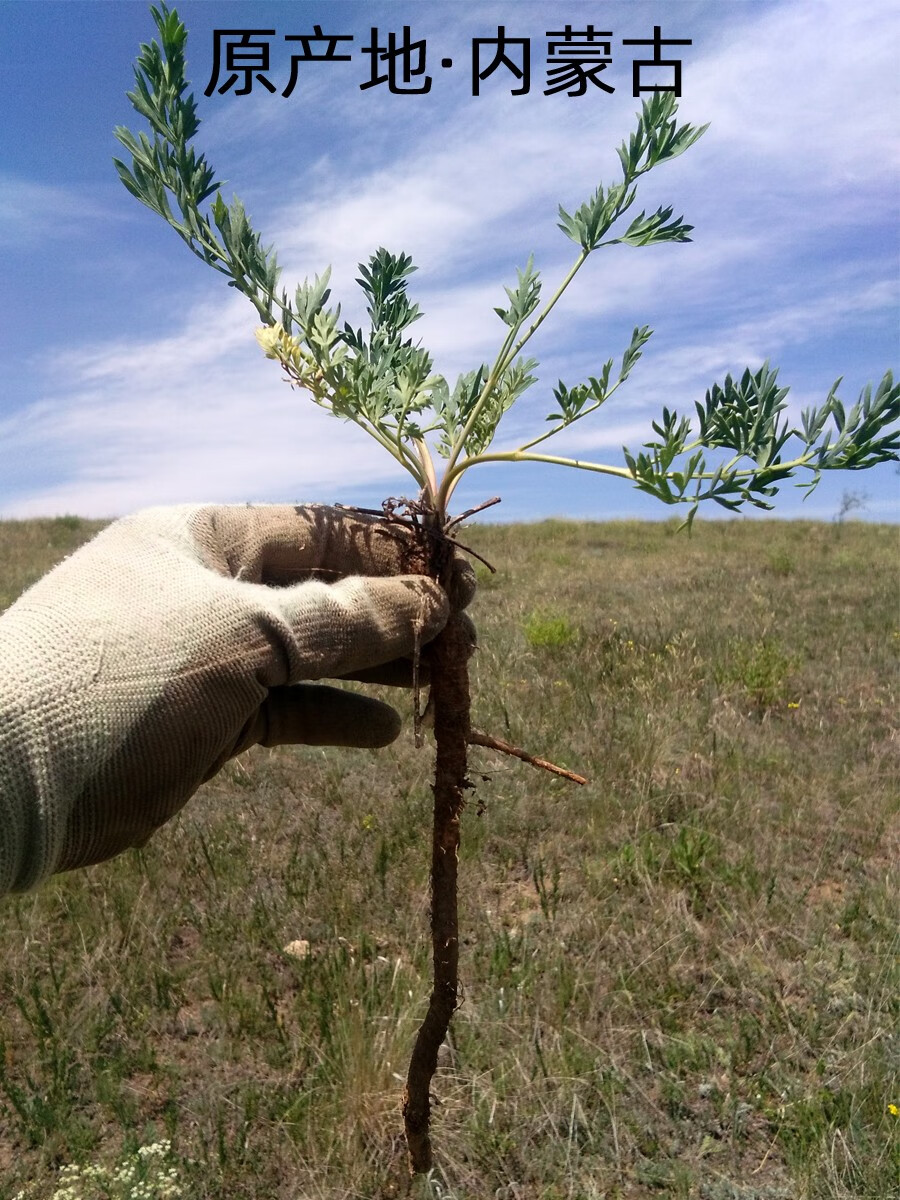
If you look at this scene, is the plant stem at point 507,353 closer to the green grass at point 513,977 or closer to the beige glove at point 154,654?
the beige glove at point 154,654

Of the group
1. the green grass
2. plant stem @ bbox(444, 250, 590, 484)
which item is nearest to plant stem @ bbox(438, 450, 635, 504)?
plant stem @ bbox(444, 250, 590, 484)

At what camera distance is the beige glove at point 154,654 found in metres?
1.53

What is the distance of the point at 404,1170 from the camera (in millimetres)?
2258

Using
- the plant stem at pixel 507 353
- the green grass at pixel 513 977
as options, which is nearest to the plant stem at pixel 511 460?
the plant stem at pixel 507 353

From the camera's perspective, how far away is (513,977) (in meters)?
2.86

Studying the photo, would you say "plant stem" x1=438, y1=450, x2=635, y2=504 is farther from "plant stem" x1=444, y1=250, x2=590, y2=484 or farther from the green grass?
the green grass

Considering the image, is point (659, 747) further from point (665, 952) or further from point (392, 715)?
point (392, 715)

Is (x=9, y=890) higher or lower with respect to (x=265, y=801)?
higher

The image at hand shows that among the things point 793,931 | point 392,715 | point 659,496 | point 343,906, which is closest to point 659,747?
point 793,931

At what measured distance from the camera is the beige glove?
1.53 metres

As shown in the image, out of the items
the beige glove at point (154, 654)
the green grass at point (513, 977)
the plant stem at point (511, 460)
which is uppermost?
the plant stem at point (511, 460)

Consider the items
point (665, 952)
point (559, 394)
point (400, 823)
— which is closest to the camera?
point (559, 394)

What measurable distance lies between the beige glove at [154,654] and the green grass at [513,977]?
105cm

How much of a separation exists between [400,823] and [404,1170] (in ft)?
5.27
